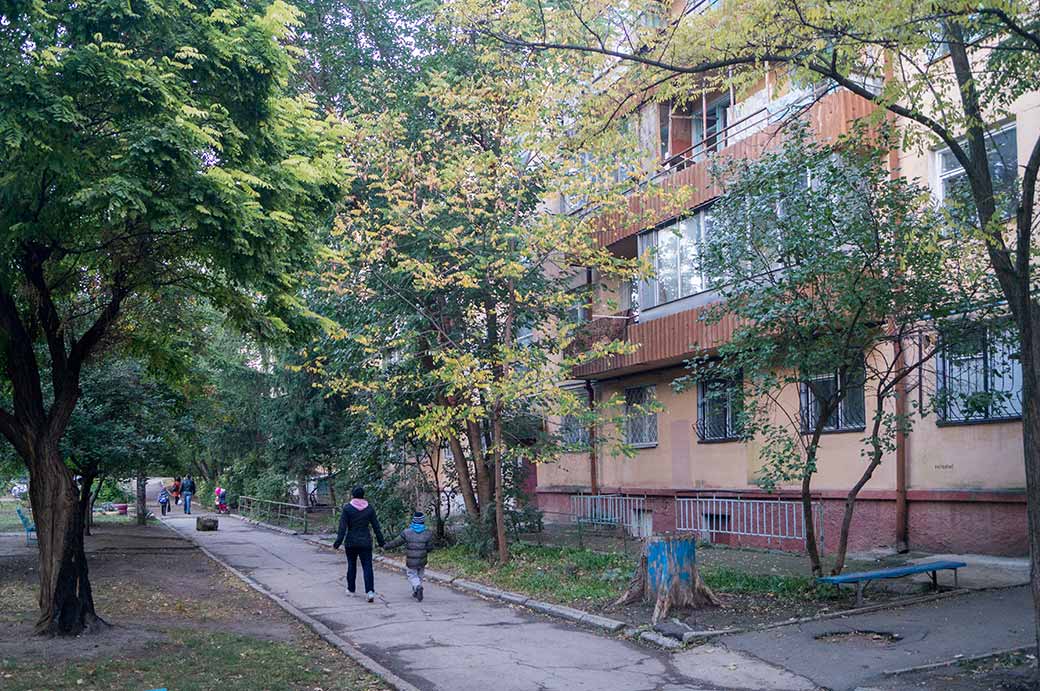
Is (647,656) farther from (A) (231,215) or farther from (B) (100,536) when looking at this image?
(B) (100,536)

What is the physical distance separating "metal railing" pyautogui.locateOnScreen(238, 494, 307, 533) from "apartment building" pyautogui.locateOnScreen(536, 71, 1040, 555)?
30.0 ft

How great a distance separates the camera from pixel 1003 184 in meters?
11.5

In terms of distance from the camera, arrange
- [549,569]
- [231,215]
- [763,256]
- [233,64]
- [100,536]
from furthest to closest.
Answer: [100,536], [549,569], [763,256], [233,64], [231,215]

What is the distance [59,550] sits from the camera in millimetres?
10492

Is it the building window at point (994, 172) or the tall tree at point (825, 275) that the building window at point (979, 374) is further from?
the building window at point (994, 172)

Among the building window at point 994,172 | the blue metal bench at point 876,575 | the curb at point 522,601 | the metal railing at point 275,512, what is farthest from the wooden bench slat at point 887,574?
the metal railing at point 275,512

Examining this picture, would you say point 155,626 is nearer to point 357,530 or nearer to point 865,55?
point 357,530

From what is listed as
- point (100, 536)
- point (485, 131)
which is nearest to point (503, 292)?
point (485, 131)

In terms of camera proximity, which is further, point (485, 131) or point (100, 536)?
point (100, 536)

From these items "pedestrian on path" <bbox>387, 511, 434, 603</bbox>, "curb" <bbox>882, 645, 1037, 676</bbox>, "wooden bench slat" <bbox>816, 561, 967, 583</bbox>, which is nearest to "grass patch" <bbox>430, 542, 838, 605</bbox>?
"wooden bench slat" <bbox>816, 561, 967, 583</bbox>

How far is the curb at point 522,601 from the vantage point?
1171 centimetres

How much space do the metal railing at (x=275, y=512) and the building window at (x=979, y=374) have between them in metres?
21.2

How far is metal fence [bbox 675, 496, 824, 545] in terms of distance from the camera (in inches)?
673

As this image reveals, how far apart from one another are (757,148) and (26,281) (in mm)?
11780
